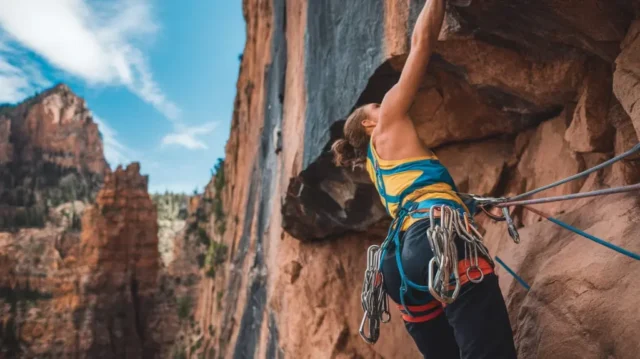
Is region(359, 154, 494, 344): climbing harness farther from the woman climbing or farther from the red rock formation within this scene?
the red rock formation

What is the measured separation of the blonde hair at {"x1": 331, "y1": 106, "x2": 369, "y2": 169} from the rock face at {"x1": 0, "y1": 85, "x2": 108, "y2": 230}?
168 ft

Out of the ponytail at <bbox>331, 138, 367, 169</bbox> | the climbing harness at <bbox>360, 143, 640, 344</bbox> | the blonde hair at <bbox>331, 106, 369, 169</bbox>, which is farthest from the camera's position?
the ponytail at <bbox>331, 138, 367, 169</bbox>

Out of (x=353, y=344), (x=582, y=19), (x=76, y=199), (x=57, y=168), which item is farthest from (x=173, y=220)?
(x=582, y=19)

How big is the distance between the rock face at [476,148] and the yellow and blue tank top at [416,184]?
78 cm

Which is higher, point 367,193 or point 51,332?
point 367,193

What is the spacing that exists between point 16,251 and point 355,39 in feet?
139

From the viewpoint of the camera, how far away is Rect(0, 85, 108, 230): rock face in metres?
50.2

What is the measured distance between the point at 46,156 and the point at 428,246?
217ft

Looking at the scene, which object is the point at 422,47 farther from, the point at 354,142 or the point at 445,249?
the point at 445,249

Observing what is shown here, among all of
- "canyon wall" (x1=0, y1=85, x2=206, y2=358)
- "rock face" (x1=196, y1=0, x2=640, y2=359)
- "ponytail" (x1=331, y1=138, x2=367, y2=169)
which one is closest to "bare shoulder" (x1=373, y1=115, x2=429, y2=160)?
"ponytail" (x1=331, y1=138, x2=367, y2=169)

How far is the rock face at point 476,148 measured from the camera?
8.18 feet

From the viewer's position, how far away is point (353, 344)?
5715 mm

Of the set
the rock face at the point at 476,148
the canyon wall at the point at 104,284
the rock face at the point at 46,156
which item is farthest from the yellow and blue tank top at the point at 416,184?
the rock face at the point at 46,156

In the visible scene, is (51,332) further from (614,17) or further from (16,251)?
(614,17)
